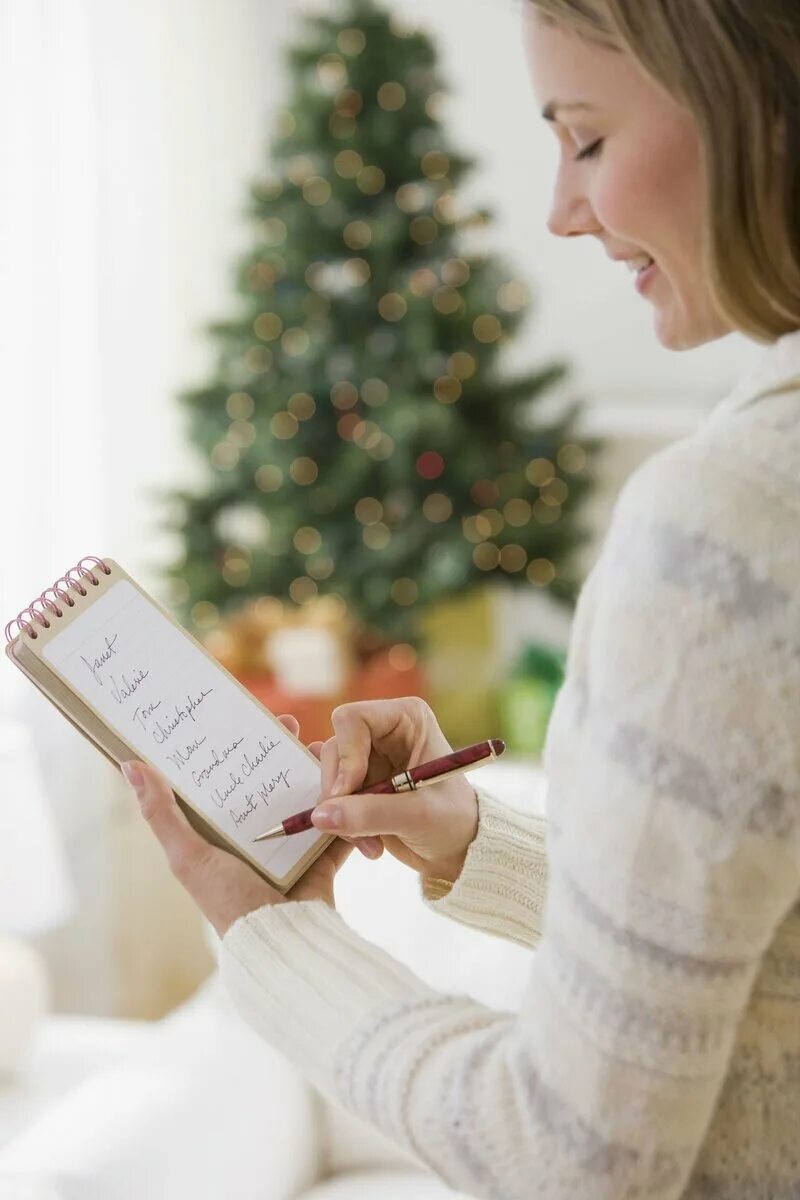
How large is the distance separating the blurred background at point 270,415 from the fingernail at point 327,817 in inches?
64.6

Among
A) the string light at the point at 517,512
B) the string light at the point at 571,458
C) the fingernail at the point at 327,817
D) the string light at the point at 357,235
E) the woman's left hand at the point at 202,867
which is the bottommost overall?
the string light at the point at 517,512

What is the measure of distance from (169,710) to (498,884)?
25 centimetres

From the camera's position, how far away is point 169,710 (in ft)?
2.93

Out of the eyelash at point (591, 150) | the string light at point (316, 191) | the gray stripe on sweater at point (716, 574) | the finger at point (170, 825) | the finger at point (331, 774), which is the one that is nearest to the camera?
the gray stripe on sweater at point (716, 574)

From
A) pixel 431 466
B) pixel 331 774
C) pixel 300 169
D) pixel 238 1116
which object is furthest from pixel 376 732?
pixel 300 169

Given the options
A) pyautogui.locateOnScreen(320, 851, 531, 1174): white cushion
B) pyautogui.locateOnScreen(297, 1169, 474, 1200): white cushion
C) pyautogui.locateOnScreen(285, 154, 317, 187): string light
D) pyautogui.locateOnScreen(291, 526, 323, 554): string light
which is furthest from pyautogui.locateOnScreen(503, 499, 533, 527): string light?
pyautogui.locateOnScreen(297, 1169, 474, 1200): white cushion

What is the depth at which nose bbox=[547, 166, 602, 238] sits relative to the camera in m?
0.74

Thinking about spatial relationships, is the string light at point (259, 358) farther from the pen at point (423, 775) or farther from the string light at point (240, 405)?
the pen at point (423, 775)

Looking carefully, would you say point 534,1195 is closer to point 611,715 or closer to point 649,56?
point 611,715

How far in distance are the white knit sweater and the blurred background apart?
189 centimetres

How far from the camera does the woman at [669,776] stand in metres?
0.58

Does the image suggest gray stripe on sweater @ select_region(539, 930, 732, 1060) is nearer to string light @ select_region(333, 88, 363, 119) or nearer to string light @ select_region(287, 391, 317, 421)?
string light @ select_region(287, 391, 317, 421)

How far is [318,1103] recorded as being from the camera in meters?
1.69

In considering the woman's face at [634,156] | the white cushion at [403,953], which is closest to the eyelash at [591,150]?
the woman's face at [634,156]
